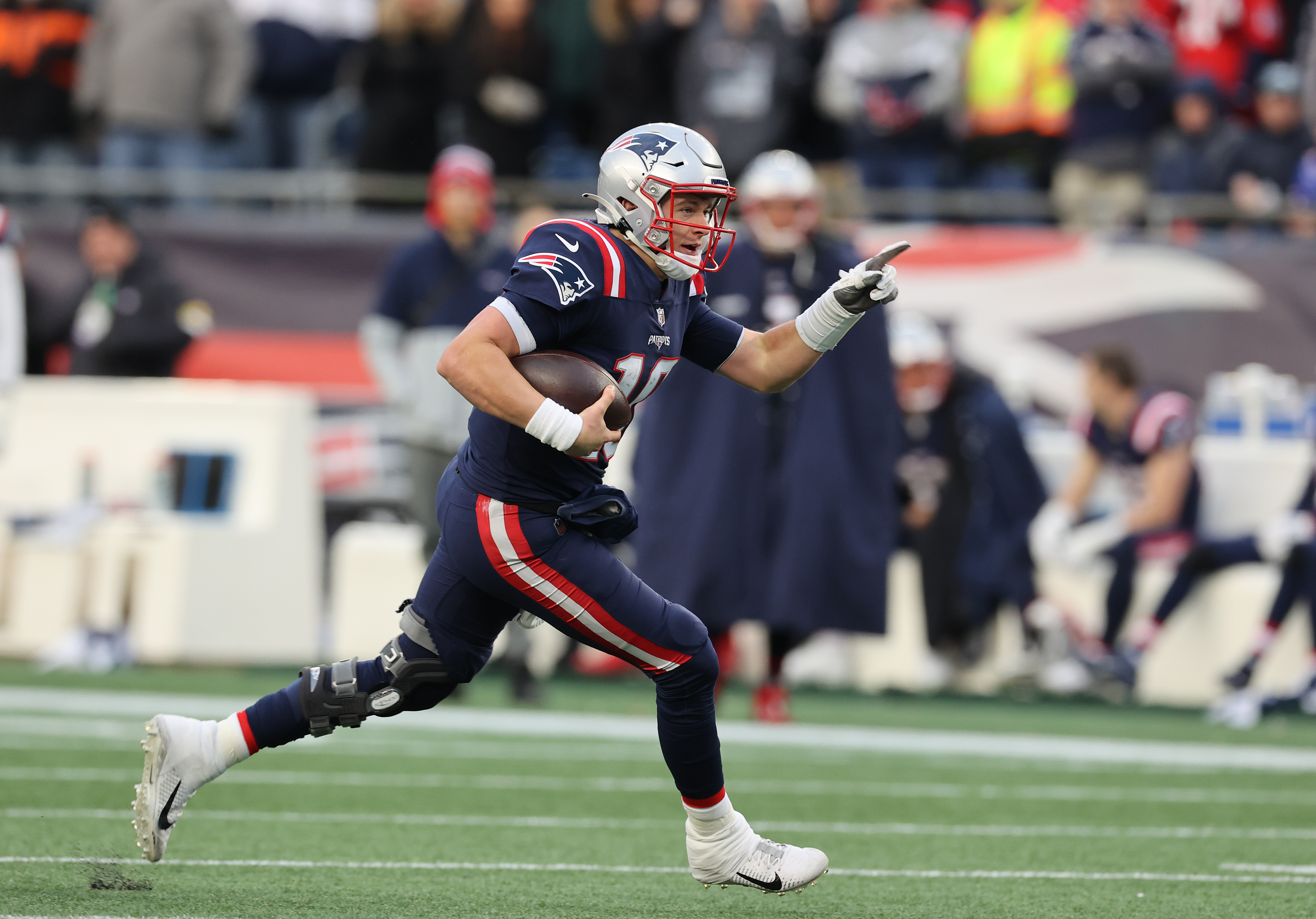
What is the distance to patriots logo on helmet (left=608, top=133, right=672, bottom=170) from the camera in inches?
178

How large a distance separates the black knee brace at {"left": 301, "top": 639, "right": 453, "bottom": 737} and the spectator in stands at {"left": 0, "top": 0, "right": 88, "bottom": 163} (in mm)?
9606

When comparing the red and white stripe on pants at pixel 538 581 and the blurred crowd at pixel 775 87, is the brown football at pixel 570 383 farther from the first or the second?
the blurred crowd at pixel 775 87

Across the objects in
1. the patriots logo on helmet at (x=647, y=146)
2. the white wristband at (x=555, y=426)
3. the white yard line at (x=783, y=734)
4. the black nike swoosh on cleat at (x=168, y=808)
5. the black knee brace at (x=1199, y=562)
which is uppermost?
the patriots logo on helmet at (x=647, y=146)

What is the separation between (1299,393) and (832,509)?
359cm

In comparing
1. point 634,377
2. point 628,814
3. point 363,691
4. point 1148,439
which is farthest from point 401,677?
point 1148,439

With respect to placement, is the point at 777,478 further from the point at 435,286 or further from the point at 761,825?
the point at 761,825

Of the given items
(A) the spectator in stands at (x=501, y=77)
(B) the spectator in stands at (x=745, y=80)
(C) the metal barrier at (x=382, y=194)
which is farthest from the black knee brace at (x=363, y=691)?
(A) the spectator in stands at (x=501, y=77)

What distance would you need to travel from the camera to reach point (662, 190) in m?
4.48

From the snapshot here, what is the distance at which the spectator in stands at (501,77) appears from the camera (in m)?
12.4

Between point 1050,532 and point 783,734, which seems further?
point 1050,532

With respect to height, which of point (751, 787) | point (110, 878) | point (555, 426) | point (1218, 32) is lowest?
point (751, 787)

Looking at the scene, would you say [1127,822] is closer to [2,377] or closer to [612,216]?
[612,216]

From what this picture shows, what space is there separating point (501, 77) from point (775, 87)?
1.71 metres

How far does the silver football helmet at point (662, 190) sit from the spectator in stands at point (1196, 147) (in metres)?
7.91
